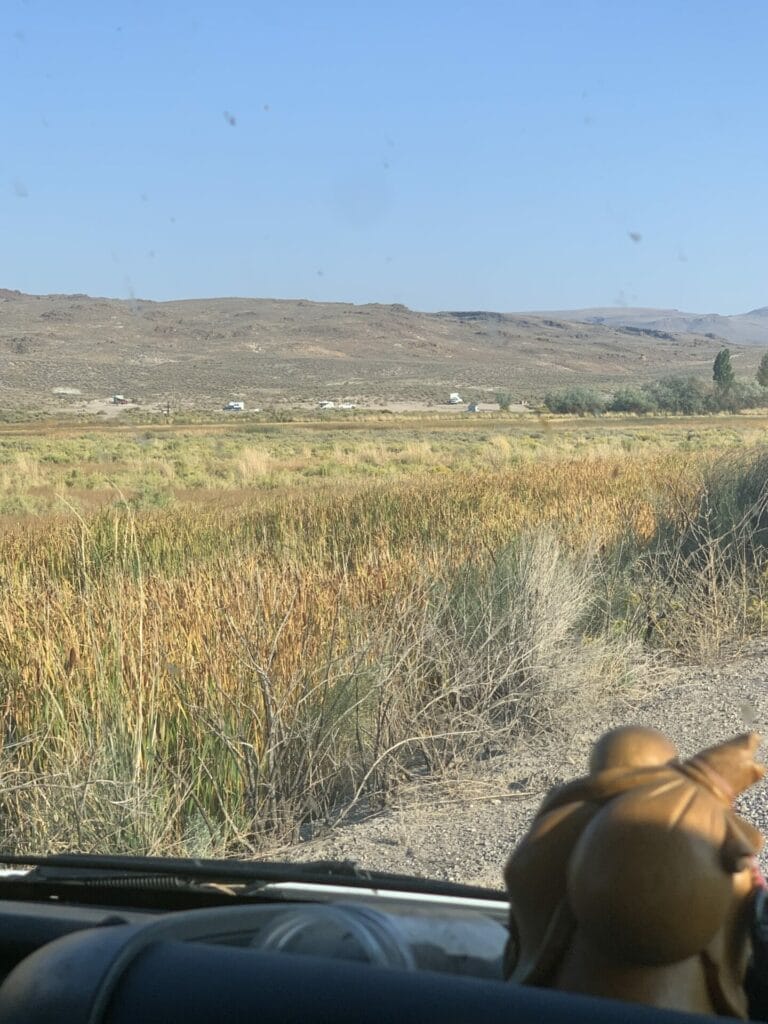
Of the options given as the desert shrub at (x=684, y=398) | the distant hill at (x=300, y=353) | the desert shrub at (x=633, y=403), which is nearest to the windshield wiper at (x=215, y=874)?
the desert shrub at (x=684, y=398)

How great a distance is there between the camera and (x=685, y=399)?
63.2 m

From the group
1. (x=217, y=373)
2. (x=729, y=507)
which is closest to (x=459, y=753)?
(x=729, y=507)

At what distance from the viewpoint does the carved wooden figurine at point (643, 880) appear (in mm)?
1153

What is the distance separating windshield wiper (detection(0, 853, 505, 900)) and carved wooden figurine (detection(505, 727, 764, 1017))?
1125 mm

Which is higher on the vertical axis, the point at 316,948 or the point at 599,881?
the point at 599,881

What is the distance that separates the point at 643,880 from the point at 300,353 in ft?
448

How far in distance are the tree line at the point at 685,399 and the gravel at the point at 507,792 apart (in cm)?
5712

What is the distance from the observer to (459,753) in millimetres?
6477

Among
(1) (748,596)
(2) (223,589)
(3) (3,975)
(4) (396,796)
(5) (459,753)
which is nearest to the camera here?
(3) (3,975)

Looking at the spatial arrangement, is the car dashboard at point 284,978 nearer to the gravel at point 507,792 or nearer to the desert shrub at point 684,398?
the gravel at point 507,792

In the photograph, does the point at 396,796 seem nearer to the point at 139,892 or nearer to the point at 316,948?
the point at 139,892

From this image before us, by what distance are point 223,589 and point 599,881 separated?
5899 millimetres

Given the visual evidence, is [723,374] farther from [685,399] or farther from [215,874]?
[215,874]

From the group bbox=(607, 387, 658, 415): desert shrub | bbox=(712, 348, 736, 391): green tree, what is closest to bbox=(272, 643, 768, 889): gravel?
bbox=(607, 387, 658, 415): desert shrub
